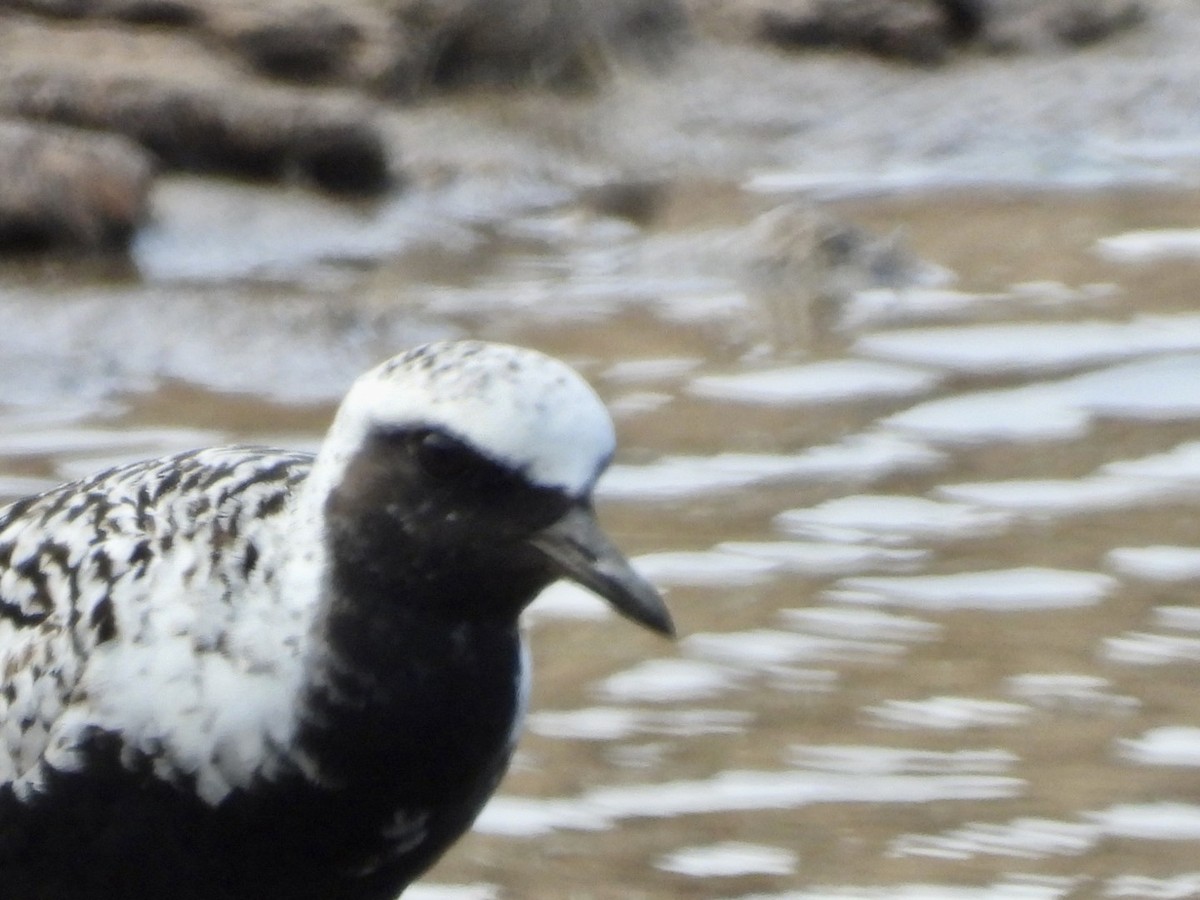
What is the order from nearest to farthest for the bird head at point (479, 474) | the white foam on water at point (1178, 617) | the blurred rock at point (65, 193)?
the bird head at point (479, 474), the white foam on water at point (1178, 617), the blurred rock at point (65, 193)

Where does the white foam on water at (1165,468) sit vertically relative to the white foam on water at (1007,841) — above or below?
above

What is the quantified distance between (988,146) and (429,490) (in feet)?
30.0

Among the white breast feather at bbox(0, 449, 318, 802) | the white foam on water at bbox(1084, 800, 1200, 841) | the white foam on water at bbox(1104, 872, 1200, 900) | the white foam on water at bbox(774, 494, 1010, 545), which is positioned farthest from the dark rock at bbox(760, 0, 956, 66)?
the white breast feather at bbox(0, 449, 318, 802)

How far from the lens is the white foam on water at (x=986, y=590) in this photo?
7.68 meters

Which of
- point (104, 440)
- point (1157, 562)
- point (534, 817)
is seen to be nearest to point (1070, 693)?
point (1157, 562)

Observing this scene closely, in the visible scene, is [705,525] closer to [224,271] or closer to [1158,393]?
[1158,393]

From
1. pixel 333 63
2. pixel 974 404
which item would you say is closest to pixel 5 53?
pixel 333 63

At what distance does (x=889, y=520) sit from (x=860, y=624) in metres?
0.86

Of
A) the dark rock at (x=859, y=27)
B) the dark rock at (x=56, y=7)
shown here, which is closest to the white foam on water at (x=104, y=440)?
the dark rock at (x=56, y=7)

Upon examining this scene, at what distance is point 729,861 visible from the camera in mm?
6227

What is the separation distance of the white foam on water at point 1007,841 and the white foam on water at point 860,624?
112cm

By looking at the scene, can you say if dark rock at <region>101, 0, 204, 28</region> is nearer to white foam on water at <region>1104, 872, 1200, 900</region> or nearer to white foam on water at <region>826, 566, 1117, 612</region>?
white foam on water at <region>826, 566, 1117, 612</region>

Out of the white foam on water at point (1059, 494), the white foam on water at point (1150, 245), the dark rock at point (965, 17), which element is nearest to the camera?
the white foam on water at point (1059, 494)

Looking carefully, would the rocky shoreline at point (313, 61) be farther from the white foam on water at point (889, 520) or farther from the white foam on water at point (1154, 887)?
the white foam on water at point (1154, 887)
